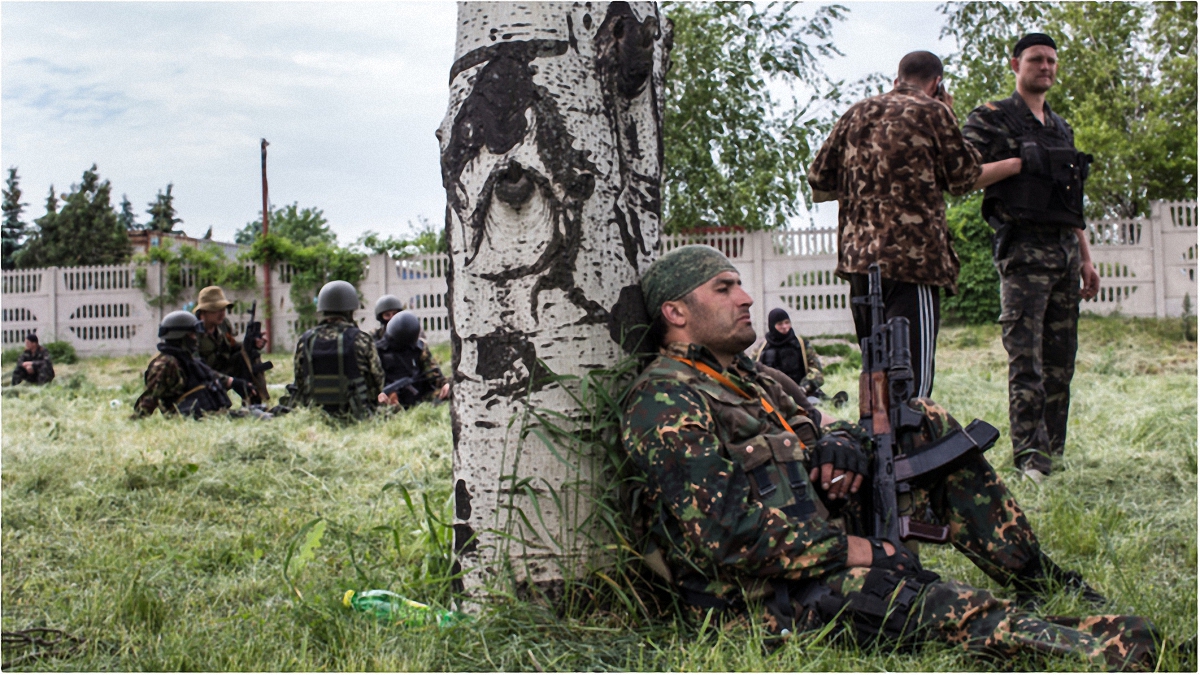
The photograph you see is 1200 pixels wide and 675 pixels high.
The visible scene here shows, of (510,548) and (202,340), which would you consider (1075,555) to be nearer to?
(510,548)

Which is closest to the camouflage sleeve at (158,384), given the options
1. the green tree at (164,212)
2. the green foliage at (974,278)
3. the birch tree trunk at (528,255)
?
the birch tree trunk at (528,255)

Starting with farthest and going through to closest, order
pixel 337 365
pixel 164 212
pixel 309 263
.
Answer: pixel 164 212
pixel 309 263
pixel 337 365

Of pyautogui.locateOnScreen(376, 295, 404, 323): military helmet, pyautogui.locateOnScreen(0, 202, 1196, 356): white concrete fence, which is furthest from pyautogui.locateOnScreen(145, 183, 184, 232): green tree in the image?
pyautogui.locateOnScreen(376, 295, 404, 323): military helmet

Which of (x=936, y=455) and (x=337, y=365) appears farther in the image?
(x=337, y=365)

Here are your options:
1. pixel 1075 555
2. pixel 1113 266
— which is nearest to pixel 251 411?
pixel 1075 555

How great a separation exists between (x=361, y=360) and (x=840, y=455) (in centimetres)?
596

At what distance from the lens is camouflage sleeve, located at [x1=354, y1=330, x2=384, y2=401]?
26.2 ft

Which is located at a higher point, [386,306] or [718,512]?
[386,306]

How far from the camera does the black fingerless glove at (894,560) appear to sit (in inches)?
96.0

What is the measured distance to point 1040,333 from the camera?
15.0ft

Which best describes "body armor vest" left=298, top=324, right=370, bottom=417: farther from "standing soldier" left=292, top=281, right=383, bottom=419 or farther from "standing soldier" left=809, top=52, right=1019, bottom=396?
"standing soldier" left=809, top=52, right=1019, bottom=396

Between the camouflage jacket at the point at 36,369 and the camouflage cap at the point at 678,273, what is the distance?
45.2 ft

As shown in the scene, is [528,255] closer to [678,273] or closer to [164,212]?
[678,273]

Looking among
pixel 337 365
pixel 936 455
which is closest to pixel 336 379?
pixel 337 365
